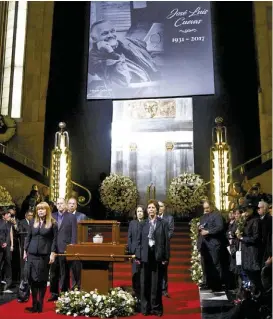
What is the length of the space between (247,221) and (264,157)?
851 cm

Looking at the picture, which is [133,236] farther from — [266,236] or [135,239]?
[266,236]

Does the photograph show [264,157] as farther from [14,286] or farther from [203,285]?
[14,286]

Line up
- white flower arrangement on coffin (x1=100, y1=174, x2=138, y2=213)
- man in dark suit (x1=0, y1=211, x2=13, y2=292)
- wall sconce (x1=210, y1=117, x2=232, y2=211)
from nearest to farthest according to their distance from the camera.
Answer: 1. man in dark suit (x1=0, y1=211, x2=13, y2=292)
2. wall sconce (x1=210, y1=117, x2=232, y2=211)
3. white flower arrangement on coffin (x1=100, y1=174, x2=138, y2=213)

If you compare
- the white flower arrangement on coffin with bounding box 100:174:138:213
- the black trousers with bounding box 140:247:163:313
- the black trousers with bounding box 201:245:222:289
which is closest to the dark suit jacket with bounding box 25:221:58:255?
the black trousers with bounding box 140:247:163:313

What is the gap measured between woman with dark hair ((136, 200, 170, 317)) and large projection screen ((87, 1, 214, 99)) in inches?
369

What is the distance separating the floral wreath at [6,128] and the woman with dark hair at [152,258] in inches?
400

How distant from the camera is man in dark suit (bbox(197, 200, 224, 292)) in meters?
7.06

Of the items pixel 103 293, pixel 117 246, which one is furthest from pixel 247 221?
→ pixel 103 293

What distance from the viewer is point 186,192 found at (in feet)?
42.9

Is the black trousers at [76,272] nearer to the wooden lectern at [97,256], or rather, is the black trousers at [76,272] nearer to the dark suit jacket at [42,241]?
the wooden lectern at [97,256]

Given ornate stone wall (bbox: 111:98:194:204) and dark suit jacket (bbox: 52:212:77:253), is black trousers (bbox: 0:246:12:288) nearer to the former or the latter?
dark suit jacket (bbox: 52:212:77:253)

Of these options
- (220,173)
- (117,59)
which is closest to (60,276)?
(220,173)

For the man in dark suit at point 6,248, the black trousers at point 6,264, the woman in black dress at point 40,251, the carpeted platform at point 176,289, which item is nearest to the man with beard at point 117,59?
the carpeted platform at point 176,289

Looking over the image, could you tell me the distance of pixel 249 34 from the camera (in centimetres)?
1488
